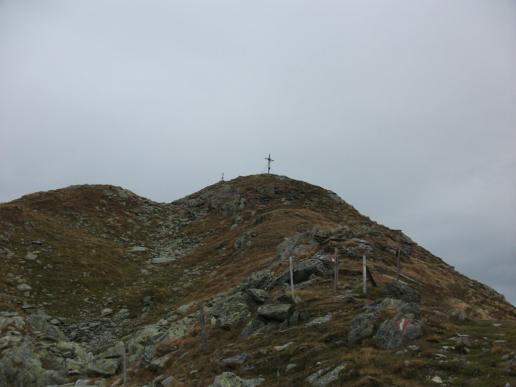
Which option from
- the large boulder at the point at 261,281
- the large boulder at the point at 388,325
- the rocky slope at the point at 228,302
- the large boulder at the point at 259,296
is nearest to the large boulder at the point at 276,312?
the rocky slope at the point at 228,302

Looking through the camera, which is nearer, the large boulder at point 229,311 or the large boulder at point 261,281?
the large boulder at point 229,311

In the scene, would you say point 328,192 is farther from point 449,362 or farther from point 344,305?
point 449,362

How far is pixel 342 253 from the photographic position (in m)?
43.5

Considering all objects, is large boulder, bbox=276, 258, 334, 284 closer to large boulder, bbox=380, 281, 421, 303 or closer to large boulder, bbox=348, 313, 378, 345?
large boulder, bbox=380, 281, 421, 303

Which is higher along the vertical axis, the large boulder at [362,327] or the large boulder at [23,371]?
the large boulder at [362,327]

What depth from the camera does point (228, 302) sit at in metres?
36.9

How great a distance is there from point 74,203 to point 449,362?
252 ft

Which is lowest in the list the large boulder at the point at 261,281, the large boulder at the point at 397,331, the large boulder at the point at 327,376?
the large boulder at the point at 327,376

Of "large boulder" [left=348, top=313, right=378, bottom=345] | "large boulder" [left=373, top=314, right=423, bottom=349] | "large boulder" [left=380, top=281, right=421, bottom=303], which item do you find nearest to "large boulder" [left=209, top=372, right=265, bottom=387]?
"large boulder" [left=348, top=313, right=378, bottom=345]

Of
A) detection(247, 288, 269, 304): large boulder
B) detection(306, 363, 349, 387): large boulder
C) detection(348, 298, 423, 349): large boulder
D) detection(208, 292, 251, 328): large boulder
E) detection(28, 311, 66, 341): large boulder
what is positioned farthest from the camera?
detection(28, 311, 66, 341): large boulder

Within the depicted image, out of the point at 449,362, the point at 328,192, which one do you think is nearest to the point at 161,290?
the point at 449,362

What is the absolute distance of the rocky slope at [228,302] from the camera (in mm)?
19844

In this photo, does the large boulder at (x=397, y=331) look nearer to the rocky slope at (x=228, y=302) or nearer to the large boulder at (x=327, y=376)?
the rocky slope at (x=228, y=302)

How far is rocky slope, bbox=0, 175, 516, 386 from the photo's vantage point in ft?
65.1
